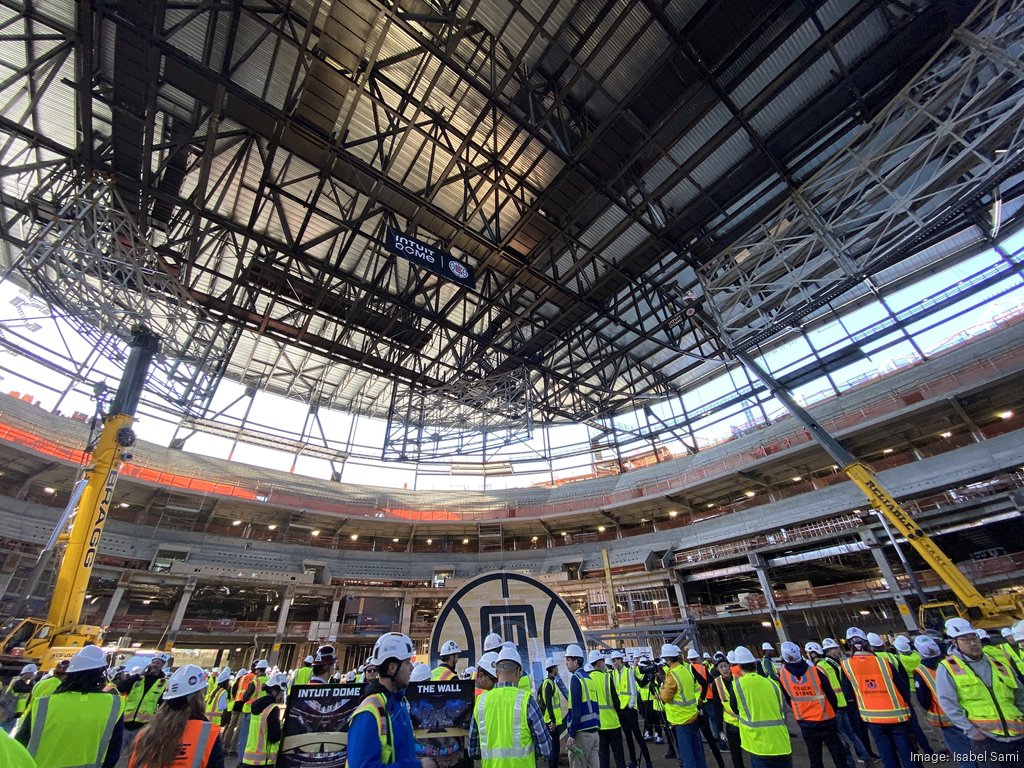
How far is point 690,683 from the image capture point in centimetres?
730

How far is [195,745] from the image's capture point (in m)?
3.14

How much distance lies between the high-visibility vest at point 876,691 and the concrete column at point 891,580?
17.7 metres

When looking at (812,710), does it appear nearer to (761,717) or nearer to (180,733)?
(761,717)

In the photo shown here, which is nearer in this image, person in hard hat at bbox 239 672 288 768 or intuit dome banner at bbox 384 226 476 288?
person in hard hat at bbox 239 672 288 768

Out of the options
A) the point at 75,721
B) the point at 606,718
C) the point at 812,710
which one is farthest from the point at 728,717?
the point at 75,721

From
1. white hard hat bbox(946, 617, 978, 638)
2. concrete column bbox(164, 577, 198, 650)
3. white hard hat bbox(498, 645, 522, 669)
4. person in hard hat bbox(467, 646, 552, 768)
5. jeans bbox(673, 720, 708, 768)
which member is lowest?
jeans bbox(673, 720, 708, 768)

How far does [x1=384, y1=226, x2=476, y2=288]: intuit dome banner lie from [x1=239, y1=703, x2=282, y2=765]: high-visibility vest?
12.1 m

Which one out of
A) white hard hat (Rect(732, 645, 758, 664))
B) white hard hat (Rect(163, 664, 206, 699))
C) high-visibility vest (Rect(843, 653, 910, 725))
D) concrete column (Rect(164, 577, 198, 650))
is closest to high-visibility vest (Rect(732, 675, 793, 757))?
white hard hat (Rect(732, 645, 758, 664))

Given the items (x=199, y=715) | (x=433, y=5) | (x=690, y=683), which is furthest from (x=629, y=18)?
(x=199, y=715)

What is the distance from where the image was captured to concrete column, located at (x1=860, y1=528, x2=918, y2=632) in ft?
62.1

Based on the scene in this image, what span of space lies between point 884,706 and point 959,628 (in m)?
1.95

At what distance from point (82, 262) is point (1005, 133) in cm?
3162

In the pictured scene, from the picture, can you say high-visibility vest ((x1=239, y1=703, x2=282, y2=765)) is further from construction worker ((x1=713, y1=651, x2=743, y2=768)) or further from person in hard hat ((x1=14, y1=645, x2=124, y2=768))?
construction worker ((x1=713, y1=651, x2=743, y2=768))

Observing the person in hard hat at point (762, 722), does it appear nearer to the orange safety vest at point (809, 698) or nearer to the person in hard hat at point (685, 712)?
the orange safety vest at point (809, 698)
